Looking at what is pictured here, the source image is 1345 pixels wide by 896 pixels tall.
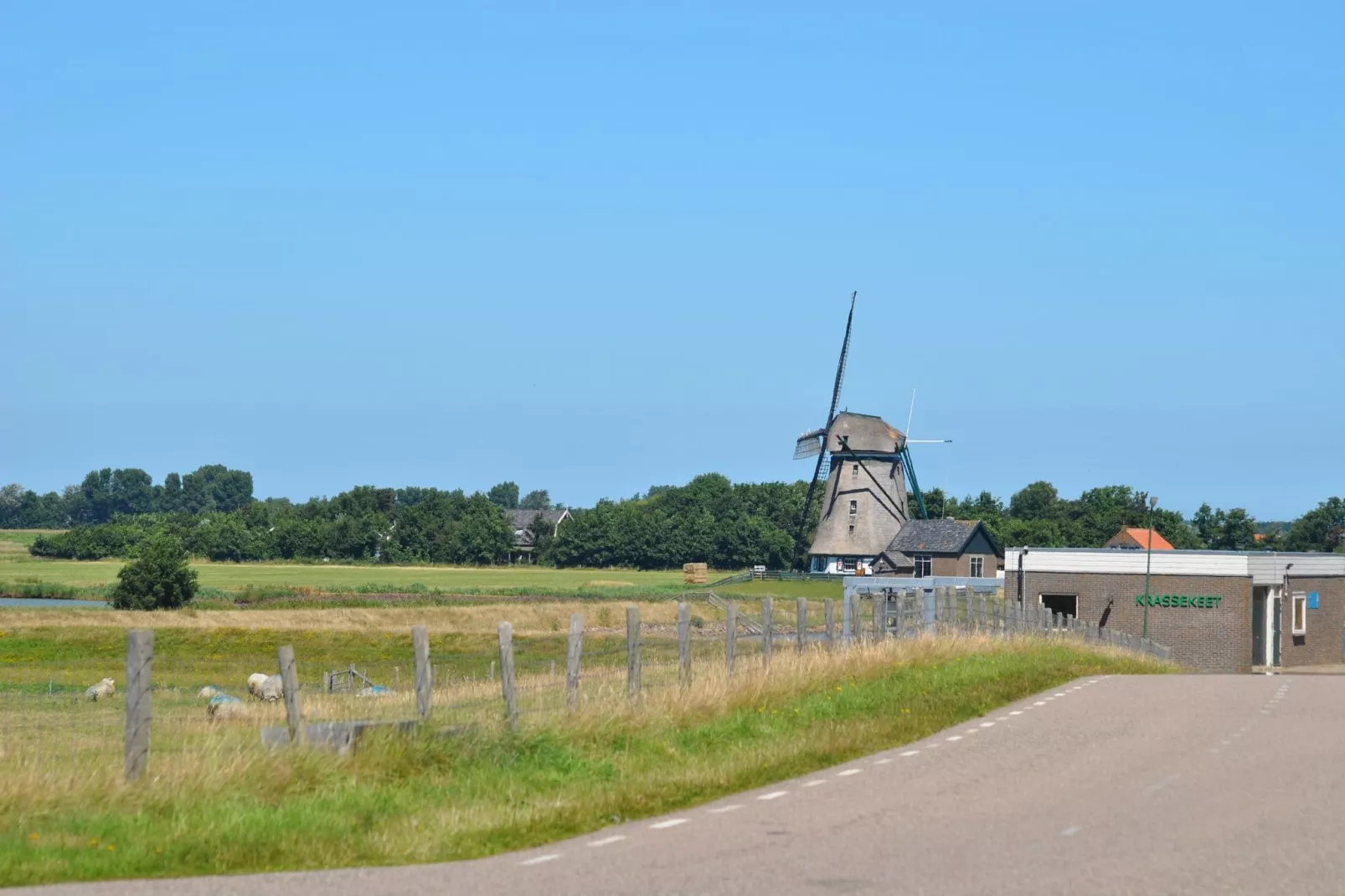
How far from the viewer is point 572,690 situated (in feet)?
61.9

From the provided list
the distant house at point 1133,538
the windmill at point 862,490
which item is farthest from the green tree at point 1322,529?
the windmill at point 862,490

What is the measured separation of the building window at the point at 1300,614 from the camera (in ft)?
234

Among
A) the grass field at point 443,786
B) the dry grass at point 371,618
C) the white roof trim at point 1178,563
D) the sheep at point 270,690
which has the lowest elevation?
the dry grass at point 371,618

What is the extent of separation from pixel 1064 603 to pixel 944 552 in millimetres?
38515

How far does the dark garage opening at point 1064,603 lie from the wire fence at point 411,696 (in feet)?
72.7

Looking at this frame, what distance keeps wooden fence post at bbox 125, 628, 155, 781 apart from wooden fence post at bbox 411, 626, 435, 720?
9.59ft

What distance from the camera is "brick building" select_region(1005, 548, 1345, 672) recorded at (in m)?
67.5

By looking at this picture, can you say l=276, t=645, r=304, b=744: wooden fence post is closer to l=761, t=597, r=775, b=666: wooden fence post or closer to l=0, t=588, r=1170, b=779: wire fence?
l=0, t=588, r=1170, b=779: wire fence

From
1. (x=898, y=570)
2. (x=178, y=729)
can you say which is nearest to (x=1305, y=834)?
(x=178, y=729)

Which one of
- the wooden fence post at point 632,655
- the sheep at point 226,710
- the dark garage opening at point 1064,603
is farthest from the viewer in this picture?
the dark garage opening at point 1064,603

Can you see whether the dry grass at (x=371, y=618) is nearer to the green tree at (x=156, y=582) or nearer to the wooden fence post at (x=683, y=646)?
the green tree at (x=156, y=582)

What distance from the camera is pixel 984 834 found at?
1222 cm

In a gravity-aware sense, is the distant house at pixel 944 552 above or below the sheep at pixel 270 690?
above

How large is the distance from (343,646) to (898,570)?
52403mm
